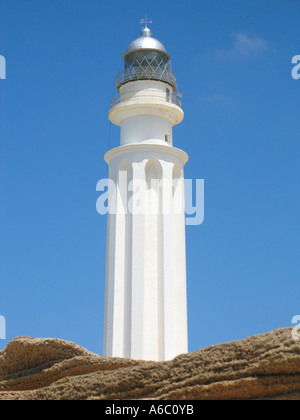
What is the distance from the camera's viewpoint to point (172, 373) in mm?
12125

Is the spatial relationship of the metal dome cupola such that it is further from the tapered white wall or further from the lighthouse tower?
the tapered white wall

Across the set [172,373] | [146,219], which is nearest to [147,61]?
[146,219]

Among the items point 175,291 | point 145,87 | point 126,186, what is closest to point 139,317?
point 175,291

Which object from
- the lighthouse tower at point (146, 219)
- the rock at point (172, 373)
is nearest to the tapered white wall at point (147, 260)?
the lighthouse tower at point (146, 219)

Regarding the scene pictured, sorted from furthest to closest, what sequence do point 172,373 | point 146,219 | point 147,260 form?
point 146,219
point 147,260
point 172,373

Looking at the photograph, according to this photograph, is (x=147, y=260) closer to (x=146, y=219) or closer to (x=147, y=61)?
(x=146, y=219)

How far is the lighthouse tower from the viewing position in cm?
3522

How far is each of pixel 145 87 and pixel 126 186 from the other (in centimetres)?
534

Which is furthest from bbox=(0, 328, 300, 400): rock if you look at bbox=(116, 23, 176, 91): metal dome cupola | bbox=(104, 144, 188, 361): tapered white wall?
bbox=(116, 23, 176, 91): metal dome cupola

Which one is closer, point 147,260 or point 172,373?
point 172,373

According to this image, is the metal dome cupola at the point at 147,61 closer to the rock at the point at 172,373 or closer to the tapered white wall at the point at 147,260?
the tapered white wall at the point at 147,260

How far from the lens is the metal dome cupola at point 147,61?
39531mm

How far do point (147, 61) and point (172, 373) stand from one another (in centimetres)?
2937
